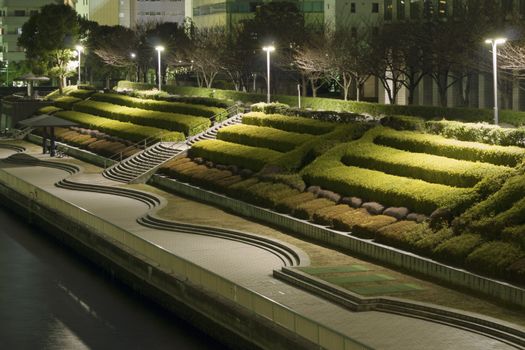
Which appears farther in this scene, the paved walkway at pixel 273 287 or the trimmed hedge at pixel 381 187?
the trimmed hedge at pixel 381 187

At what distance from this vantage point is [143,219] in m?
49.1

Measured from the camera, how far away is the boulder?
143ft

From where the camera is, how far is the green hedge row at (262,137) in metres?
Result: 58.2

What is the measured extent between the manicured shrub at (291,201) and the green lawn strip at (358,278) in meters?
11.0

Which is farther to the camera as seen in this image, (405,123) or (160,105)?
(160,105)

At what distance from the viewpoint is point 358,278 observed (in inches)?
1415

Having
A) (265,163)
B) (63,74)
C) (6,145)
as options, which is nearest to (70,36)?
(63,74)

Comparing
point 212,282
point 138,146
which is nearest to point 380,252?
point 212,282

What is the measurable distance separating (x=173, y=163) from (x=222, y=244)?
Result: 20.5m

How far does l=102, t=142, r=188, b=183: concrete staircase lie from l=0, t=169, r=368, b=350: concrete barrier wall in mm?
8035

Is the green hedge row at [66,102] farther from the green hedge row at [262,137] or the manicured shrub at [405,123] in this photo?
the manicured shrub at [405,123]

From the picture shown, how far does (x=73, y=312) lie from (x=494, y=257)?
14107 mm

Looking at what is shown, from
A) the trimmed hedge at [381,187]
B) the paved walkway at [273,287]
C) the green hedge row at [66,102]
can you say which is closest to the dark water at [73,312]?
the paved walkway at [273,287]

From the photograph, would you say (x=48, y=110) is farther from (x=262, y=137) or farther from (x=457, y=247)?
(x=457, y=247)
